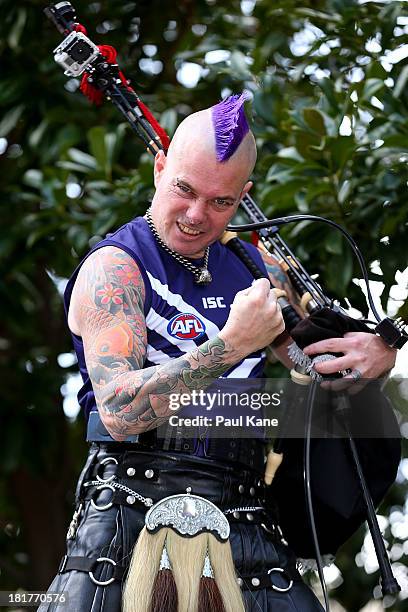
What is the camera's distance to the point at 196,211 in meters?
2.47

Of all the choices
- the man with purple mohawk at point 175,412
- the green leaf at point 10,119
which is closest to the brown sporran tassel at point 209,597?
the man with purple mohawk at point 175,412

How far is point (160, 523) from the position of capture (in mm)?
2361

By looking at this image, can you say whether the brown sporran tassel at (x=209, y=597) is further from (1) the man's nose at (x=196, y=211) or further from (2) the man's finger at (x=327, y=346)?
(1) the man's nose at (x=196, y=211)

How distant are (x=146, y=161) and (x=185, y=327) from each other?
1.45 metres

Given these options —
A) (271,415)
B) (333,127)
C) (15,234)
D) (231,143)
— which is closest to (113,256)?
(231,143)

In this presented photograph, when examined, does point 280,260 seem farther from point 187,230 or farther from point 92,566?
point 92,566

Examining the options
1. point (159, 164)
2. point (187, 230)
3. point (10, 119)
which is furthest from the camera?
point (10, 119)

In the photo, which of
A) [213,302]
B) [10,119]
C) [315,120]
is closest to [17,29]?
[10,119]

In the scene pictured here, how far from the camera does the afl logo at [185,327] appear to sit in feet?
8.05

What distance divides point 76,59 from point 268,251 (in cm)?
73

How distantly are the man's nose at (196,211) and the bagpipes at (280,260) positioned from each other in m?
0.22

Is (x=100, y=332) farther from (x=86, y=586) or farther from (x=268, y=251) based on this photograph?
(x=268, y=251)

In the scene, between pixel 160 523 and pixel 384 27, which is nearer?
pixel 160 523

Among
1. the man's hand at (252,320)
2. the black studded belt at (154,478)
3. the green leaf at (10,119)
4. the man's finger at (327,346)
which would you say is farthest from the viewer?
the green leaf at (10,119)
